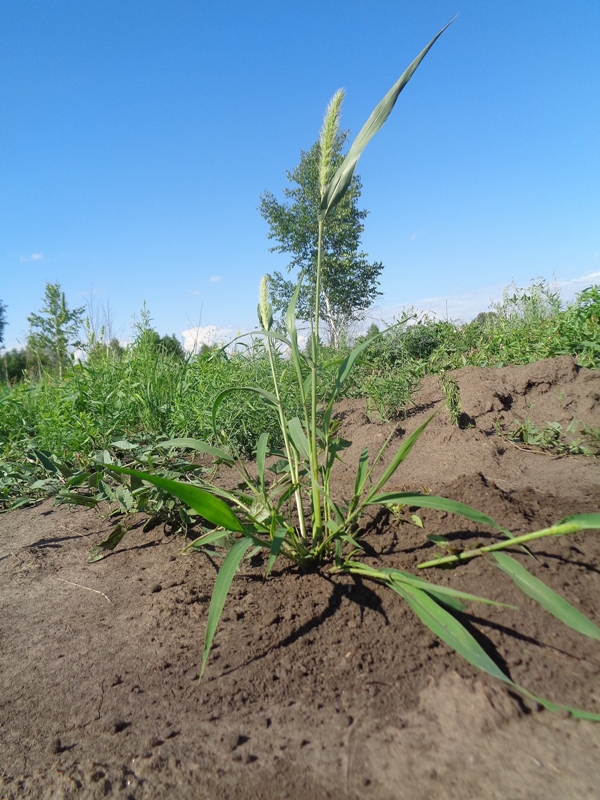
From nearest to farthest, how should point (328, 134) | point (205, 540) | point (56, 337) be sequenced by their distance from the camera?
point (328, 134) → point (205, 540) → point (56, 337)

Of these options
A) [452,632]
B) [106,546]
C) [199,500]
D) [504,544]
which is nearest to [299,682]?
[452,632]

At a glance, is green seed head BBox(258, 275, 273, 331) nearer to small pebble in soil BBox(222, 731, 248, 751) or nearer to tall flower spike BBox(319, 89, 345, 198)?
tall flower spike BBox(319, 89, 345, 198)

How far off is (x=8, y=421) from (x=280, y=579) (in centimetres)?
316

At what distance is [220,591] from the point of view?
3.62ft

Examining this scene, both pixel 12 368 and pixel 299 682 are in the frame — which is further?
pixel 12 368

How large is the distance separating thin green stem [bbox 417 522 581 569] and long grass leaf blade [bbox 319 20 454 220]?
1.00m

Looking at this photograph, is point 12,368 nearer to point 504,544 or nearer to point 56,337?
point 56,337

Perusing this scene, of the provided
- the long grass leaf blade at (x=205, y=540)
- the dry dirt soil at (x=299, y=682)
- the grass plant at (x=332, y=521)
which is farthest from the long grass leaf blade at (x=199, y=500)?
the dry dirt soil at (x=299, y=682)

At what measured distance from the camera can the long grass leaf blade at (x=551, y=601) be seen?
3.28ft

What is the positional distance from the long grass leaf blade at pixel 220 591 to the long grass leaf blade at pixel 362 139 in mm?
956

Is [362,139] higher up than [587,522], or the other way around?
[362,139]

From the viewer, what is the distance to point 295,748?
98cm

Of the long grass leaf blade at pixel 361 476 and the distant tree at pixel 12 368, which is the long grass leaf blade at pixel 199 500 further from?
the distant tree at pixel 12 368

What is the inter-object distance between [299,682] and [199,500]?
47 cm
